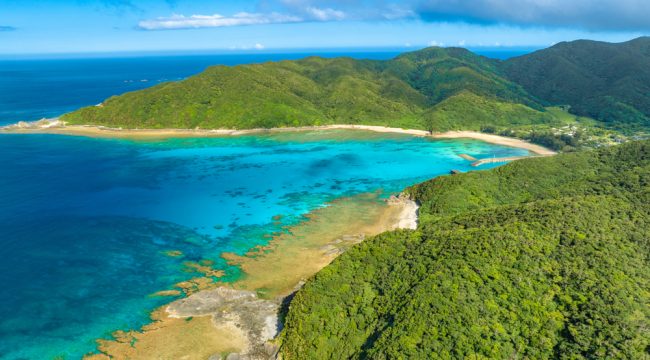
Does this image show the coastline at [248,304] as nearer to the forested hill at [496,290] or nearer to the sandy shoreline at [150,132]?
the forested hill at [496,290]

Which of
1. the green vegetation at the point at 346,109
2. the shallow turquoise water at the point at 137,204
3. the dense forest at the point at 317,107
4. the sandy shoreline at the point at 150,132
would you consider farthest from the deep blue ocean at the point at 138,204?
the green vegetation at the point at 346,109

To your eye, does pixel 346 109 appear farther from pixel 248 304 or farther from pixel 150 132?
pixel 248 304

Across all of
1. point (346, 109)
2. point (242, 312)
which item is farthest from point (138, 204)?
point (346, 109)

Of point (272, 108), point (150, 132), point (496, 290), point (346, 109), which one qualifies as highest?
point (272, 108)

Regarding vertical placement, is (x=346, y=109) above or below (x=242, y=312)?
above

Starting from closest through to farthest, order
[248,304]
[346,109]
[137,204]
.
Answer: [248,304] → [137,204] → [346,109]

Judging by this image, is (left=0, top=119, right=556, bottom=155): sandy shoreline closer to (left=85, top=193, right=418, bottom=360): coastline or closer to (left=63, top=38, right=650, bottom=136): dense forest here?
(left=63, top=38, right=650, bottom=136): dense forest
